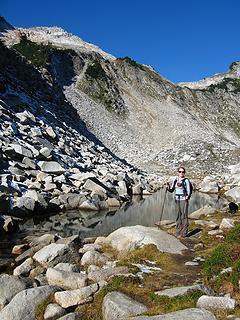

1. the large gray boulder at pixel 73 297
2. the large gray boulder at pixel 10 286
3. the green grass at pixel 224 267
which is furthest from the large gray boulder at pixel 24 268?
the green grass at pixel 224 267

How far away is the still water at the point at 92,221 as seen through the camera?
814 inches

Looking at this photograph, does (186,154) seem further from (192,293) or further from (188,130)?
(192,293)

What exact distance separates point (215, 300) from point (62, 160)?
27.5 metres

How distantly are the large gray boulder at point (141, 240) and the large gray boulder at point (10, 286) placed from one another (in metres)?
4.56

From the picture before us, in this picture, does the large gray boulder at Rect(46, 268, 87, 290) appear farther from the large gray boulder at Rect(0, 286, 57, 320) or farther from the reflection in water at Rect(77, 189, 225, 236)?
the reflection in water at Rect(77, 189, 225, 236)

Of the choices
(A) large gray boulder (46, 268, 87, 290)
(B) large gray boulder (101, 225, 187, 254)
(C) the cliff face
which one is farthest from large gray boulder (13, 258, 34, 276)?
(C) the cliff face

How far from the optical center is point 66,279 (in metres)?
10.7

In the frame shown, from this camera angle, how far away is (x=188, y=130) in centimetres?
8181

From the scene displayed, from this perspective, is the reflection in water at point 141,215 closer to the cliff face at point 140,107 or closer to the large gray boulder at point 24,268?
the large gray boulder at point 24,268

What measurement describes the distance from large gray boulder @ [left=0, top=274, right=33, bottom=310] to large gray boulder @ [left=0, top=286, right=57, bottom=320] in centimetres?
57

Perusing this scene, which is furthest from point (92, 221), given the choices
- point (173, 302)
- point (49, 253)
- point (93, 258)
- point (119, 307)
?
point (119, 307)

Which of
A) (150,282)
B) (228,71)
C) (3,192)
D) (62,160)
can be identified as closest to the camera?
(150,282)

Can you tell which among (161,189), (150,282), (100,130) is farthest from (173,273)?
(100,130)

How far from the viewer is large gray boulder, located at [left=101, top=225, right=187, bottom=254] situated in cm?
1391
